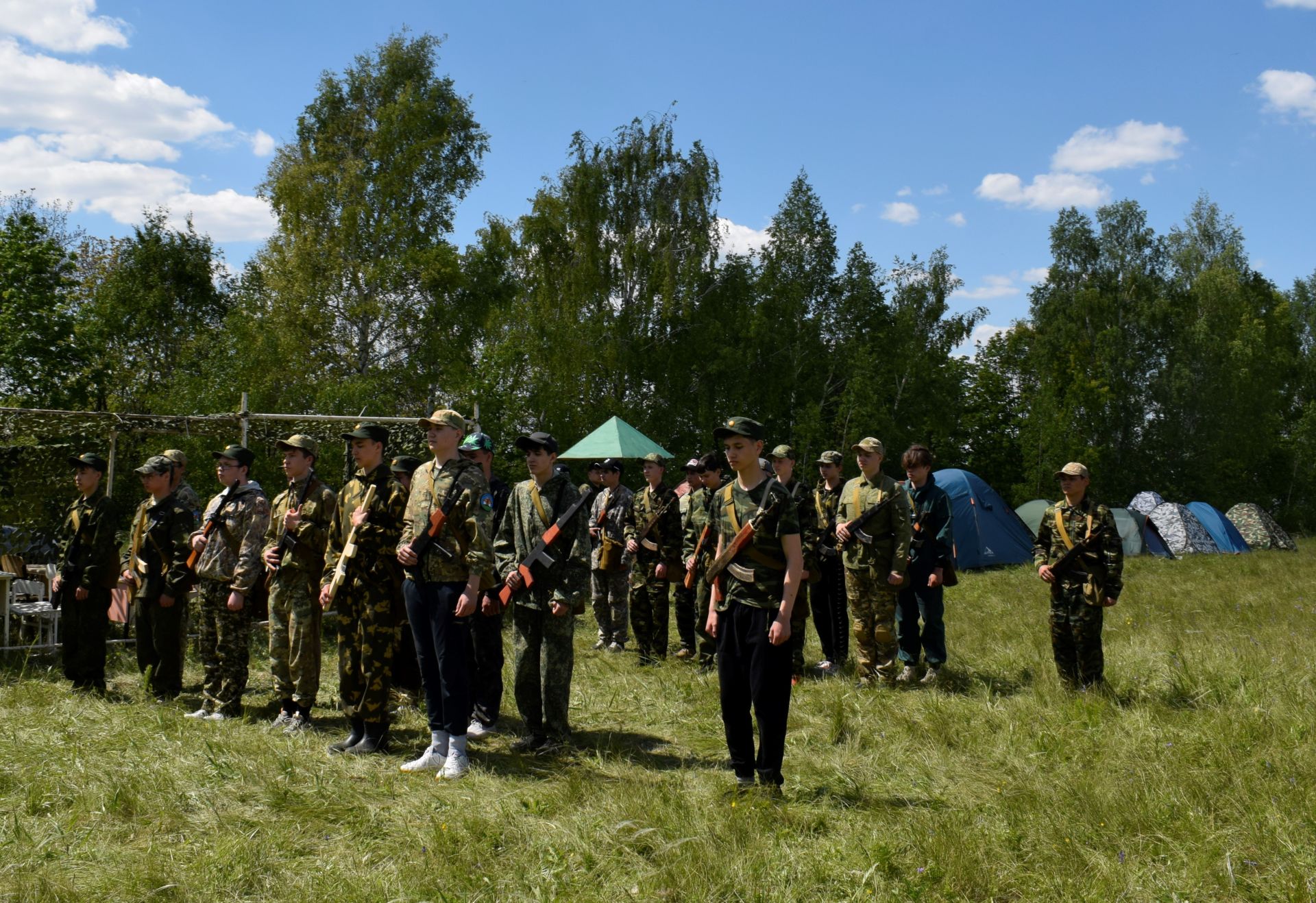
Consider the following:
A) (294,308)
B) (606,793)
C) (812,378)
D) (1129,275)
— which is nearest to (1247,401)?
(1129,275)

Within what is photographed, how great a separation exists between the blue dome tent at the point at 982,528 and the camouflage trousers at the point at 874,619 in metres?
10.5

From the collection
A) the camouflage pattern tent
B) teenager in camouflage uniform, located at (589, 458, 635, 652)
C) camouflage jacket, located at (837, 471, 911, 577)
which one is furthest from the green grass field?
the camouflage pattern tent

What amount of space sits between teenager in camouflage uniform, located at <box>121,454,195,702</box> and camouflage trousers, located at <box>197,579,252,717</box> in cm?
37

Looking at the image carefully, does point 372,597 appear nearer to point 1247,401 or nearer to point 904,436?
point 904,436

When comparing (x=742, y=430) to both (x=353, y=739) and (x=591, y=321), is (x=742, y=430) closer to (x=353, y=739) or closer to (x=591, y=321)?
(x=353, y=739)

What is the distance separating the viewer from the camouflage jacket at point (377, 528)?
5.31 metres

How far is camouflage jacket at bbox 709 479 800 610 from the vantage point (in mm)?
4516

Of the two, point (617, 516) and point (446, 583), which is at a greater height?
point (617, 516)

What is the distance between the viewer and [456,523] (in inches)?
199

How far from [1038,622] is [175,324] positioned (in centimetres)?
2744

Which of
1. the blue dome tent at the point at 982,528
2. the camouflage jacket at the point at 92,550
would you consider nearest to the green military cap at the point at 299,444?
the camouflage jacket at the point at 92,550

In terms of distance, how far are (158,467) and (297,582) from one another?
5.35 ft

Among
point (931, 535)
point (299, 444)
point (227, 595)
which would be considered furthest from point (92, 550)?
point (931, 535)

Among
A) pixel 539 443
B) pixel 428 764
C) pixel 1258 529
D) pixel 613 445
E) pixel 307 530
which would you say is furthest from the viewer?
pixel 1258 529
